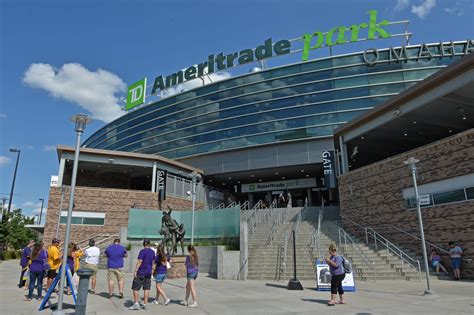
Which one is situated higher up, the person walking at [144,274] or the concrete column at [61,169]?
the concrete column at [61,169]

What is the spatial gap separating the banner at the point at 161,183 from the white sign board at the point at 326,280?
821 inches

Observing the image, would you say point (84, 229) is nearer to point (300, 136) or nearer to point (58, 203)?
point (58, 203)

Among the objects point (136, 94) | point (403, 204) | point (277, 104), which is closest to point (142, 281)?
point (403, 204)

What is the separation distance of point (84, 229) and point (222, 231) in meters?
13.9

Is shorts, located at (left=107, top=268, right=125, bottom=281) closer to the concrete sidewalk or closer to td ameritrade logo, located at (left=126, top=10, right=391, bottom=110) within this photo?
the concrete sidewalk

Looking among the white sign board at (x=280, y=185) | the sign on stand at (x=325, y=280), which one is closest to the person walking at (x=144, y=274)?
the sign on stand at (x=325, y=280)

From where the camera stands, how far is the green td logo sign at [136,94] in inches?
1866

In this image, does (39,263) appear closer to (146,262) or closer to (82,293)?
(146,262)

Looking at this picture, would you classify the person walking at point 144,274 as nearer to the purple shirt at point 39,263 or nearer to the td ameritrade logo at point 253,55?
the purple shirt at point 39,263

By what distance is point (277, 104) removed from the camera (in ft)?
120

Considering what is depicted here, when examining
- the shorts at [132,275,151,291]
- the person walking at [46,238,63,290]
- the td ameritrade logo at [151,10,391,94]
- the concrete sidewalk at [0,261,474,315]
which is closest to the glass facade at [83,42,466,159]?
the td ameritrade logo at [151,10,391,94]

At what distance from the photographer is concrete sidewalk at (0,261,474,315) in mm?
7875

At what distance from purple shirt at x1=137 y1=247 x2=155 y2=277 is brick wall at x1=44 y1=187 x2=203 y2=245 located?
21.3 m

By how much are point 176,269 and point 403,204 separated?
1228cm
